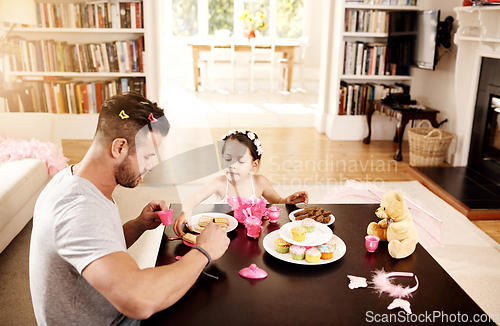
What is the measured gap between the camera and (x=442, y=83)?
421 centimetres

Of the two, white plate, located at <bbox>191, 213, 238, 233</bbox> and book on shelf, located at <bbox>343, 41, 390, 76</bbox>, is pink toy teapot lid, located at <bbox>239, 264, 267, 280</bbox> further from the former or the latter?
book on shelf, located at <bbox>343, 41, 390, 76</bbox>

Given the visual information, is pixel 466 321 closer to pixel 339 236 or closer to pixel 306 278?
pixel 306 278

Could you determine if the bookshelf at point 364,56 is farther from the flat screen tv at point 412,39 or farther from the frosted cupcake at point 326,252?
the frosted cupcake at point 326,252

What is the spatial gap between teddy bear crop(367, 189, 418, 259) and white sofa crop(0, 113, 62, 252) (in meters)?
1.75

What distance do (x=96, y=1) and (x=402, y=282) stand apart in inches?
157

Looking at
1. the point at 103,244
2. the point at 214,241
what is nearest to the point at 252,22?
the point at 214,241

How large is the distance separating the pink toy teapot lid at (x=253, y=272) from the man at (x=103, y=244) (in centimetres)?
13

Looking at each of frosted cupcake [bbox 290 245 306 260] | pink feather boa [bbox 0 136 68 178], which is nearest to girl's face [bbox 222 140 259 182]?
frosted cupcake [bbox 290 245 306 260]

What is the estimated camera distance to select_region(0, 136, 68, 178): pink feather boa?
2.70m

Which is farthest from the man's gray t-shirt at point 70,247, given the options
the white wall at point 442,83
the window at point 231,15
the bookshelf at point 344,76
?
the window at point 231,15

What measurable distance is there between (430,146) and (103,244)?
10.8 ft

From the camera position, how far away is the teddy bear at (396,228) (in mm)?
1403

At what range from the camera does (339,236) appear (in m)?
1.55

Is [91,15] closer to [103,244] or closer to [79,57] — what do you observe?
[79,57]
